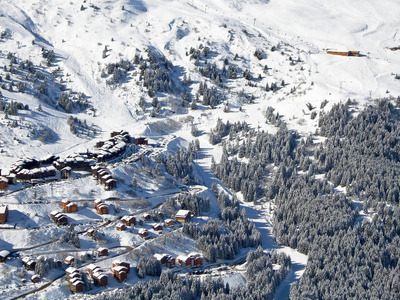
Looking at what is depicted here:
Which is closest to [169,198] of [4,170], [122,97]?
[4,170]

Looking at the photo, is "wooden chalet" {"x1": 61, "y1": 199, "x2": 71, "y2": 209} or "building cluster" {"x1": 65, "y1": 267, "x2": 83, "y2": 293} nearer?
"building cluster" {"x1": 65, "y1": 267, "x2": 83, "y2": 293}

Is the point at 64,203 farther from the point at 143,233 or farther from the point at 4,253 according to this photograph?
the point at 4,253

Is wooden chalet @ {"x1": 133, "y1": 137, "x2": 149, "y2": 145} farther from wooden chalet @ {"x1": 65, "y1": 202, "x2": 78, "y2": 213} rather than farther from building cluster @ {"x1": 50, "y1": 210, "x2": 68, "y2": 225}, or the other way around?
building cluster @ {"x1": 50, "y1": 210, "x2": 68, "y2": 225}

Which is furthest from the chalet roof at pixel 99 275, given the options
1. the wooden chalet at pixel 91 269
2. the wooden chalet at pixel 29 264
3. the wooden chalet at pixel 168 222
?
the wooden chalet at pixel 168 222

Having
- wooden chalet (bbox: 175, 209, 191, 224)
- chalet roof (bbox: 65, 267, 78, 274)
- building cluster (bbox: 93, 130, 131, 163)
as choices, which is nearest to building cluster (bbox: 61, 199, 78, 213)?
chalet roof (bbox: 65, 267, 78, 274)

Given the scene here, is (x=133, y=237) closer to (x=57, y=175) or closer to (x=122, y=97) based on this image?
(x=57, y=175)

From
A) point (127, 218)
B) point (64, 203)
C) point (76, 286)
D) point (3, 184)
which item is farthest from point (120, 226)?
point (3, 184)
